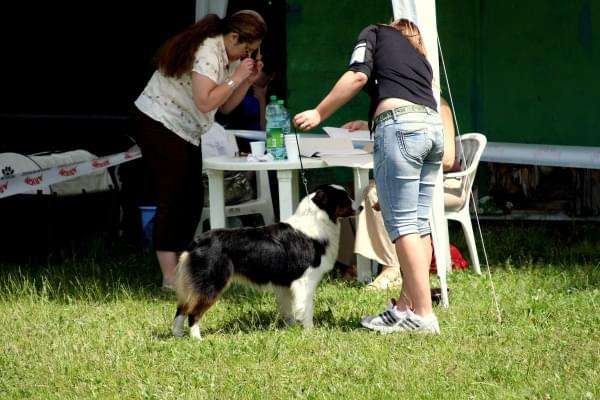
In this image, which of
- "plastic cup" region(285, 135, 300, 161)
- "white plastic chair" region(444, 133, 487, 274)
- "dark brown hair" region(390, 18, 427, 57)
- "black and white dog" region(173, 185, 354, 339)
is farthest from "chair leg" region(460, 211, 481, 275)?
"dark brown hair" region(390, 18, 427, 57)

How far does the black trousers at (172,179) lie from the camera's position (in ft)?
21.9

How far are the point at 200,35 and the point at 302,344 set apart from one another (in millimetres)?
2048

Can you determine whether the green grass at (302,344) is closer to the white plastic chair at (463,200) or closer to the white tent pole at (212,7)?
the white plastic chair at (463,200)

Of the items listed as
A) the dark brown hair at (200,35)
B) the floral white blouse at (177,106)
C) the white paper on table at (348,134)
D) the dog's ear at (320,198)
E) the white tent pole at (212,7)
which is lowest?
the dog's ear at (320,198)

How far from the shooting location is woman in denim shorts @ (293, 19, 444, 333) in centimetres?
510

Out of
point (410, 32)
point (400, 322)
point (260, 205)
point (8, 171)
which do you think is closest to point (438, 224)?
point (400, 322)

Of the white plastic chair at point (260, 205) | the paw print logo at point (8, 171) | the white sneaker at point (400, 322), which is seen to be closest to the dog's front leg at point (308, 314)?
the white sneaker at point (400, 322)

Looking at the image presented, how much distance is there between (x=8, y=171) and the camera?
7.68 metres

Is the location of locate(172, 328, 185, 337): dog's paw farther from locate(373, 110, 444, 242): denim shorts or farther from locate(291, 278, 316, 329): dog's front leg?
locate(373, 110, 444, 242): denim shorts

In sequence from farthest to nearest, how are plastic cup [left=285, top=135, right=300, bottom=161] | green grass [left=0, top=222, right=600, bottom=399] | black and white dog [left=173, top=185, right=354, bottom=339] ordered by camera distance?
plastic cup [left=285, top=135, right=300, bottom=161]
black and white dog [left=173, top=185, right=354, bottom=339]
green grass [left=0, top=222, right=600, bottom=399]

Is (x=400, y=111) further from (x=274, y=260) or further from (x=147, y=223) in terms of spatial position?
(x=147, y=223)

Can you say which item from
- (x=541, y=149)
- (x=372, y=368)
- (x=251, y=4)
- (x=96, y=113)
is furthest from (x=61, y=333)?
(x=96, y=113)

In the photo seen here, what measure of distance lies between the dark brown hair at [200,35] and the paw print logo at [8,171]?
172 centimetres

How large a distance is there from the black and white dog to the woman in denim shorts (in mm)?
545
